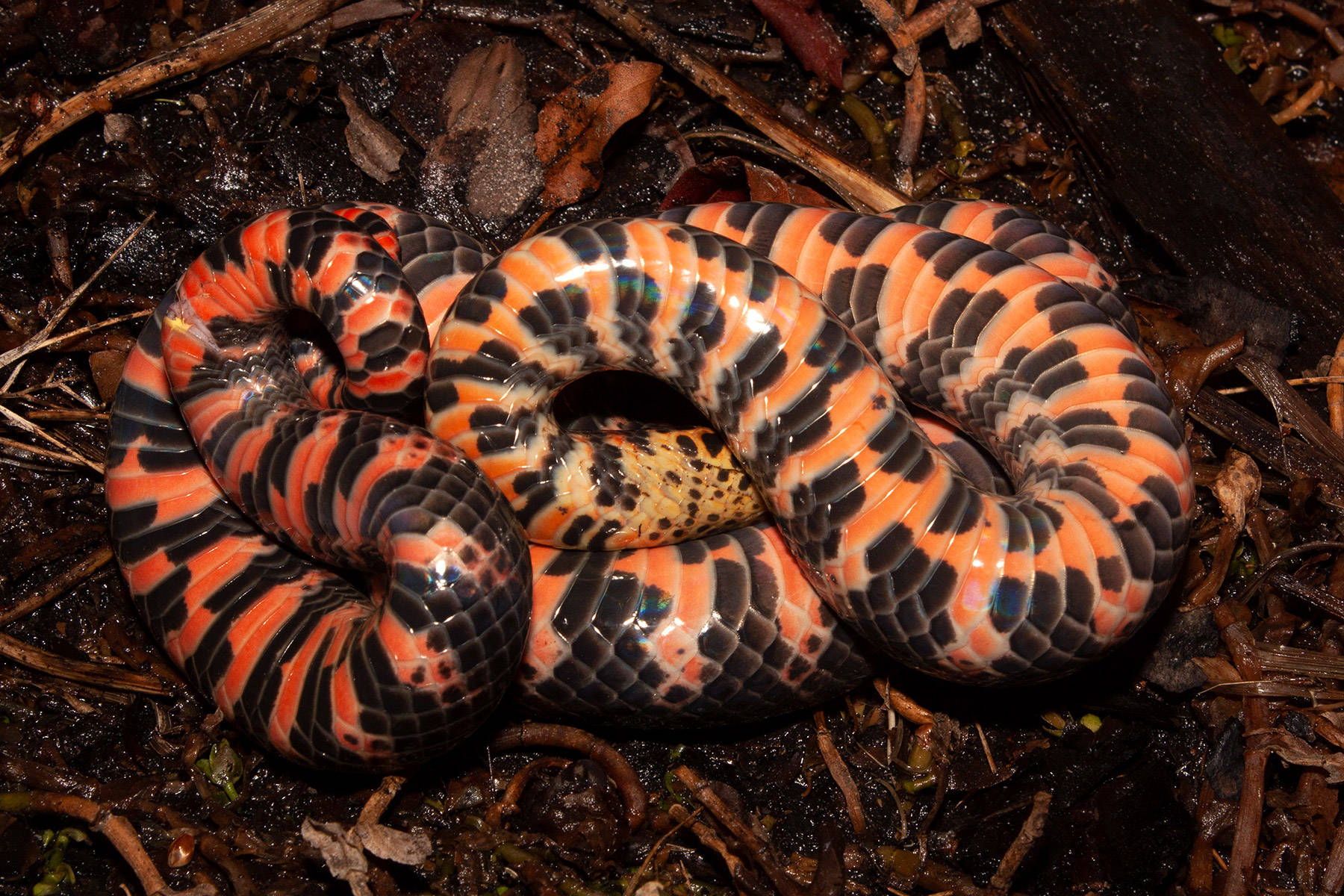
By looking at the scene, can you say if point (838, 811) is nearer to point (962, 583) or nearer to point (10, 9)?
point (962, 583)

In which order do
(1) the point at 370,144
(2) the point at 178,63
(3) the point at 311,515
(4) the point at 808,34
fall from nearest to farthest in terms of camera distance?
(3) the point at 311,515 < (2) the point at 178,63 < (1) the point at 370,144 < (4) the point at 808,34

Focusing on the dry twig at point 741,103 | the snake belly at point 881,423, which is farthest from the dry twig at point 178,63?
the snake belly at point 881,423

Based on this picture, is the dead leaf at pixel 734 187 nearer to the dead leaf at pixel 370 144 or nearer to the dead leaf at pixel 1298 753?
the dead leaf at pixel 370 144

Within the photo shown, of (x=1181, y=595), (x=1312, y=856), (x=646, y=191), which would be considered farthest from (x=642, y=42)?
(x=1312, y=856)

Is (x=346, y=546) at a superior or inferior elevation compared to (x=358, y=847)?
superior

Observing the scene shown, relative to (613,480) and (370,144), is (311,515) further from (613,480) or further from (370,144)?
(370,144)

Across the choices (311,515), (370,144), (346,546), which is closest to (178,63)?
(370,144)
